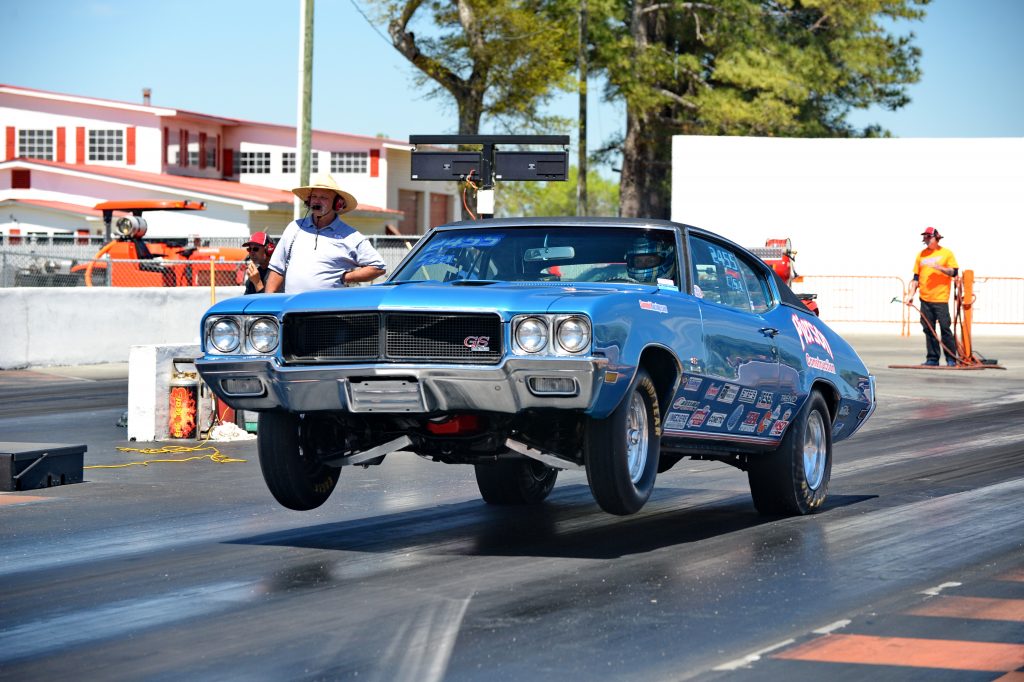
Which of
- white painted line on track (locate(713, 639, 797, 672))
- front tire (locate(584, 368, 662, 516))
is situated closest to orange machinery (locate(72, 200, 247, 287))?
front tire (locate(584, 368, 662, 516))

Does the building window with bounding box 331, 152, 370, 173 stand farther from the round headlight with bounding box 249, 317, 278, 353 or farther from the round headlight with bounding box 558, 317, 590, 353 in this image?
the round headlight with bounding box 558, 317, 590, 353

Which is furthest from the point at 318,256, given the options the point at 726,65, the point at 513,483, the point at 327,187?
the point at 726,65

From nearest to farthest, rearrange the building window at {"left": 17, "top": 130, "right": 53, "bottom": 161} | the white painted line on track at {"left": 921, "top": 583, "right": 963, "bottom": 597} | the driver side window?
the white painted line on track at {"left": 921, "top": 583, "right": 963, "bottom": 597} < the driver side window < the building window at {"left": 17, "top": 130, "right": 53, "bottom": 161}

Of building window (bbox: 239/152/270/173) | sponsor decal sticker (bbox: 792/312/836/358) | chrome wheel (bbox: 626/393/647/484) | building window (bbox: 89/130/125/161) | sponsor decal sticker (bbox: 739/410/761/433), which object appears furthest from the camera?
building window (bbox: 239/152/270/173)

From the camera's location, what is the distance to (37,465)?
11070 mm

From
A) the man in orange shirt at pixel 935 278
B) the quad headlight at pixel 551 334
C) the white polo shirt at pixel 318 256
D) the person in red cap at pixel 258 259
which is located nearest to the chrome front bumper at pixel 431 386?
the quad headlight at pixel 551 334

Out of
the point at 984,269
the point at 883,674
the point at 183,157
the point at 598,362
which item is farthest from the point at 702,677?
the point at 183,157

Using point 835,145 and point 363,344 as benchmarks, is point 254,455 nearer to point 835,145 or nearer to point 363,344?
point 363,344

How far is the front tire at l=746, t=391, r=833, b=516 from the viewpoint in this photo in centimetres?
967

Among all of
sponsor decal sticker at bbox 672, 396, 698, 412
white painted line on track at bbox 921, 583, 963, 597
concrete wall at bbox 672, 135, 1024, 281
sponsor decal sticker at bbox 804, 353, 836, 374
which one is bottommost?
white painted line on track at bbox 921, 583, 963, 597

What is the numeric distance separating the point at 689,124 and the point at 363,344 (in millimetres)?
49940

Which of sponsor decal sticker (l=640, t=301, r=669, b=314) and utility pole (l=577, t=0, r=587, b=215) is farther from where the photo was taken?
utility pole (l=577, t=0, r=587, b=215)

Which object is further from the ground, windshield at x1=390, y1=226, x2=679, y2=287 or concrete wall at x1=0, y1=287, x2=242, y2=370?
windshield at x1=390, y1=226, x2=679, y2=287

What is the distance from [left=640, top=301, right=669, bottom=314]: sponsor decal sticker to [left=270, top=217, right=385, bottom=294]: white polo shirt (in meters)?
3.12
